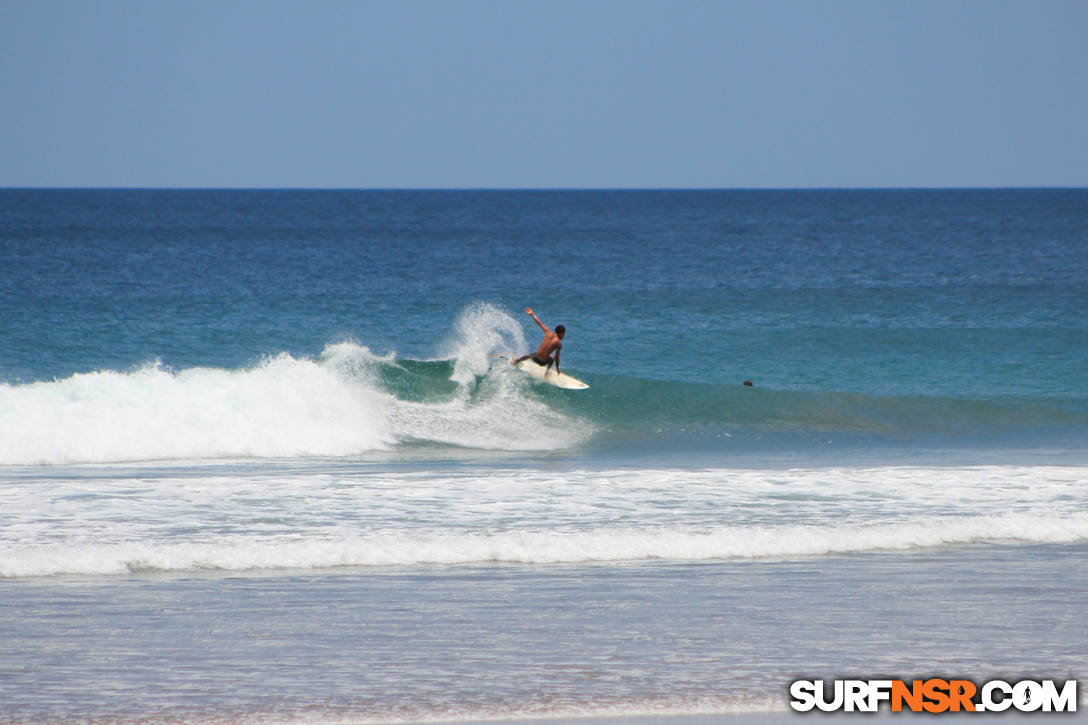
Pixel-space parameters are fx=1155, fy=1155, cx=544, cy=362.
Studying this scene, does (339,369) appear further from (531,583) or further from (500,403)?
(531,583)

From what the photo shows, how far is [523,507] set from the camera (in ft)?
35.3

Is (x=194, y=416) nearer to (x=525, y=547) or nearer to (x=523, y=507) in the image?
(x=523, y=507)

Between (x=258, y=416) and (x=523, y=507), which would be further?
(x=258, y=416)

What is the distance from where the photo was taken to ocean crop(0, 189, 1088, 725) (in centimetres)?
618

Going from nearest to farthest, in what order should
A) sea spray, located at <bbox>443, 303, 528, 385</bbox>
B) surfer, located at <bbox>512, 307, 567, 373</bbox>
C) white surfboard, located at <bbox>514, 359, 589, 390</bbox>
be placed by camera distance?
surfer, located at <bbox>512, 307, 567, 373</bbox>
white surfboard, located at <bbox>514, 359, 589, 390</bbox>
sea spray, located at <bbox>443, 303, 528, 385</bbox>

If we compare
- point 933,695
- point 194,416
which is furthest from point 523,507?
point 194,416

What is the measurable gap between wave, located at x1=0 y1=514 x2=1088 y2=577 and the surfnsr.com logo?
3.07m

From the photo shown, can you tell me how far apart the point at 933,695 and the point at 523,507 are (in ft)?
17.8

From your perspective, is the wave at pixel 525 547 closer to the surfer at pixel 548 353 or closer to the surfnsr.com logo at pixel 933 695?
the surfnsr.com logo at pixel 933 695

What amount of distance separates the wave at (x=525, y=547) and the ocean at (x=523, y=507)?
0.12 ft

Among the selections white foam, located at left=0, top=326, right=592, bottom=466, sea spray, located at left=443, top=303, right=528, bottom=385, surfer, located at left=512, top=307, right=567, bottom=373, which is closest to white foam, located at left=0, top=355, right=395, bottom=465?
white foam, located at left=0, top=326, right=592, bottom=466

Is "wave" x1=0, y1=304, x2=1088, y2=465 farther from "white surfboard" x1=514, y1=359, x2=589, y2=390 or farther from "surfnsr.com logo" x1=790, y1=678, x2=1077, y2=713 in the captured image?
"surfnsr.com logo" x1=790, y1=678, x2=1077, y2=713

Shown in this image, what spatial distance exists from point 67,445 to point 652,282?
30264mm

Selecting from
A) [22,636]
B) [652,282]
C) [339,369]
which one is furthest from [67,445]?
[652,282]
